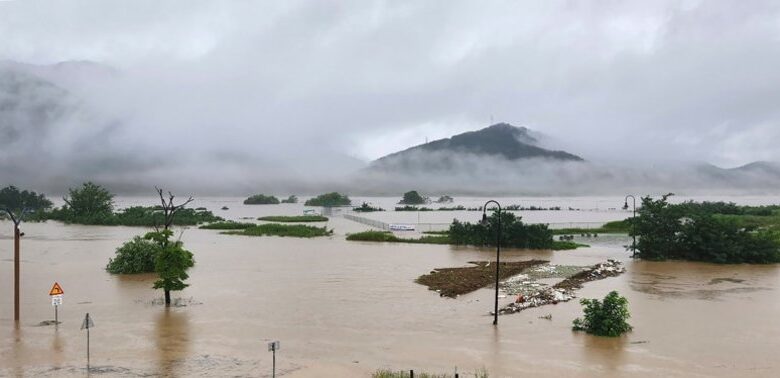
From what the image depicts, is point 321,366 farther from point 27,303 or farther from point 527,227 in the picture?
point 527,227

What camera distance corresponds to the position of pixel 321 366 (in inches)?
554

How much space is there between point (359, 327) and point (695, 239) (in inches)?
1086

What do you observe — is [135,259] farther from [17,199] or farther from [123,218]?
[17,199]

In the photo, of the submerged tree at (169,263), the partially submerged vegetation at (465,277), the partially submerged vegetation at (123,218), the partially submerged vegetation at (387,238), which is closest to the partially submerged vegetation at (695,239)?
the partially submerged vegetation at (465,277)

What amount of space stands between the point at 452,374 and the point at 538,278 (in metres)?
16.6

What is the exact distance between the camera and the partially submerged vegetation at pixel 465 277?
25.3 metres

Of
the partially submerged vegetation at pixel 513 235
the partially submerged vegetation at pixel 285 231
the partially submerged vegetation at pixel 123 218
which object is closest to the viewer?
the partially submerged vegetation at pixel 513 235

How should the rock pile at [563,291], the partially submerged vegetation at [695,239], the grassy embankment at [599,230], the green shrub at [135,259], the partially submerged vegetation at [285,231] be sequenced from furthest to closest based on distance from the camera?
the grassy embankment at [599,230]
the partially submerged vegetation at [285,231]
the partially submerged vegetation at [695,239]
the green shrub at [135,259]
the rock pile at [563,291]

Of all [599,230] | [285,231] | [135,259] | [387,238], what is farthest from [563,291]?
[599,230]

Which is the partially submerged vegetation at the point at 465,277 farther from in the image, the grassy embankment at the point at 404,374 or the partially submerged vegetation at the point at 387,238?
the partially submerged vegetation at the point at 387,238

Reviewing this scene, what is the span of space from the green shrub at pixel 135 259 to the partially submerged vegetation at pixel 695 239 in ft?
95.2

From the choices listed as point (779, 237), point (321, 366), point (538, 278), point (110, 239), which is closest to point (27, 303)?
point (321, 366)

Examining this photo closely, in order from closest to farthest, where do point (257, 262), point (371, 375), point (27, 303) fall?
point (371, 375)
point (27, 303)
point (257, 262)

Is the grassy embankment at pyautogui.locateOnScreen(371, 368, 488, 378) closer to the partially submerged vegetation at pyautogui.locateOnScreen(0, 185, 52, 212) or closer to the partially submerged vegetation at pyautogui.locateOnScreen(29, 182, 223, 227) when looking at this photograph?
the partially submerged vegetation at pyautogui.locateOnScreen(29, 182, 223, 227)
